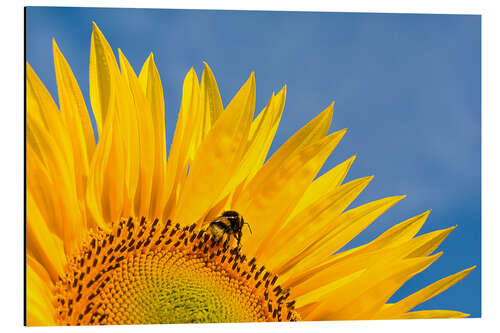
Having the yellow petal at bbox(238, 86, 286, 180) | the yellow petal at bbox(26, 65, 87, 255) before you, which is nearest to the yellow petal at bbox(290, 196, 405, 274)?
the yellow petal at bbox(238, 86, 286, 180)

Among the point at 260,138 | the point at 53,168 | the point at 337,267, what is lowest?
the point at 337,267

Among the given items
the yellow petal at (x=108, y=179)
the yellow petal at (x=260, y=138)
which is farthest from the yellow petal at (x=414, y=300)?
the yellow petal at (x=108, y=179)

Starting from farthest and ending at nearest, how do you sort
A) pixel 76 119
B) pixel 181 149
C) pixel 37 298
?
1. pixel 181 149
2. pixel 76 119
3. pixel 37 298

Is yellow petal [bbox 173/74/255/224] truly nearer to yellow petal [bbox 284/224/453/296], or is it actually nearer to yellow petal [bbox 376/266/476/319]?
yellow petal [bbox 284/224/453/296]

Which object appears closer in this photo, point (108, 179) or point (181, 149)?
point (108, 179)

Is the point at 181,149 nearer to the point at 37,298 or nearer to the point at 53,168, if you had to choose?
the point at 53,168

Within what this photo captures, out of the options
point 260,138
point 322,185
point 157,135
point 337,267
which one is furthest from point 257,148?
point 337,267

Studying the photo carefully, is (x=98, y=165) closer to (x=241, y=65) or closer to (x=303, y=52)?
(x=241, y=65)

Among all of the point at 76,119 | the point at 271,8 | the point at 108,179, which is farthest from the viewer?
the point at 271,8

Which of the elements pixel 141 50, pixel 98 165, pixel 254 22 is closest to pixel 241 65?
pixel 254 22
